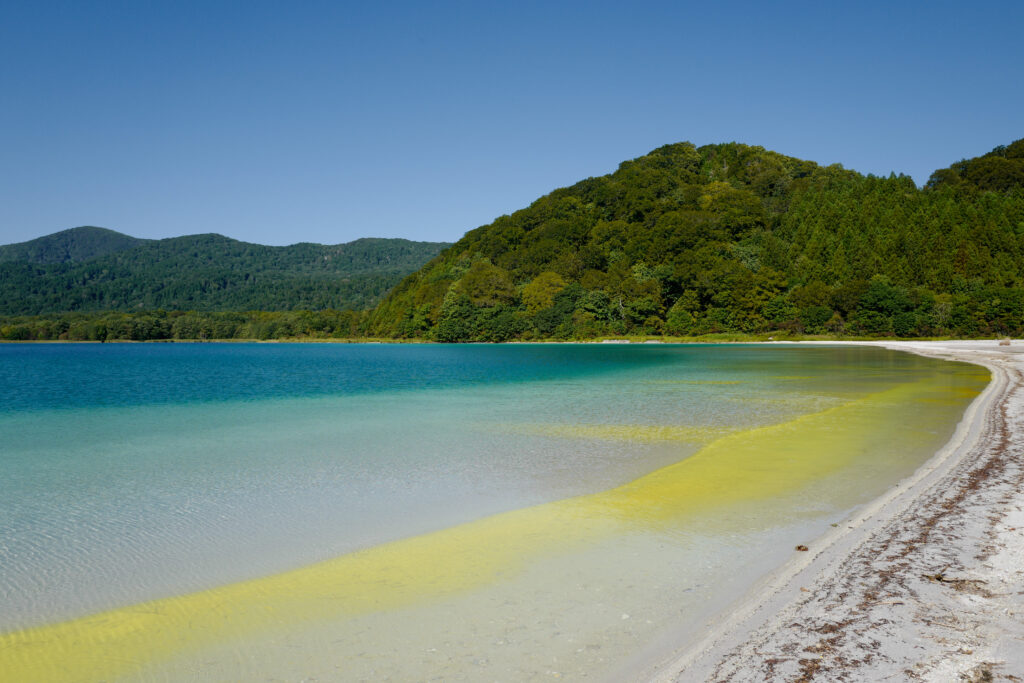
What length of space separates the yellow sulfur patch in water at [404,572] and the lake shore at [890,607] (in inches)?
84.5

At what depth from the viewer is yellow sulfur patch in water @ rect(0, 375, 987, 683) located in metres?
4.60

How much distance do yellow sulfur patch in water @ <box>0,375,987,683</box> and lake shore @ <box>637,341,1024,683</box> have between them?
2.15 meters

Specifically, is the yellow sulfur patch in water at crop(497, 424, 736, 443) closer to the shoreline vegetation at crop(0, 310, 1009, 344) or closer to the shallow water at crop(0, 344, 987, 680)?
the shallow water at crop(0, 344, 987, 680)

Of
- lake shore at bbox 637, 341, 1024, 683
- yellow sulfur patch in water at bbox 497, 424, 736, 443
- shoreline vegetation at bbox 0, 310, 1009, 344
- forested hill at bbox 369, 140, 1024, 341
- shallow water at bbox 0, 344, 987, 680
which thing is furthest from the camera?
shoreline vegetation at bbox 0, 310, 1009, 344

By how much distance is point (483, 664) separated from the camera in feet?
13.5

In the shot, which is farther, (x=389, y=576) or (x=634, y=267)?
(x=634, y=267)

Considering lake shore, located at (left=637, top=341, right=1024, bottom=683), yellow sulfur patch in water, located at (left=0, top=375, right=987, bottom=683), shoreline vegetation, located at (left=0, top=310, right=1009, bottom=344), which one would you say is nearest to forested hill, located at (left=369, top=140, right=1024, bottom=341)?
shoreline vegetation, located at (left=0, top=310, right=1009, bottom=344)

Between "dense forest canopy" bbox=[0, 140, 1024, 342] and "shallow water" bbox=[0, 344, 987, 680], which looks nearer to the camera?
"shallow water" bbox=[0, 344, 987, 680]

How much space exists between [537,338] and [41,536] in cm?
10420

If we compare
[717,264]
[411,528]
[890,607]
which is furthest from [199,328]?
[890,607]

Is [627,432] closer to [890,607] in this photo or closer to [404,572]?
[404,572]

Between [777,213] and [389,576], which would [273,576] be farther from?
[777,213]

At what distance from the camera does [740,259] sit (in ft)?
352

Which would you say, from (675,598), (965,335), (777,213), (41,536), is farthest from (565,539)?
(777,213)
